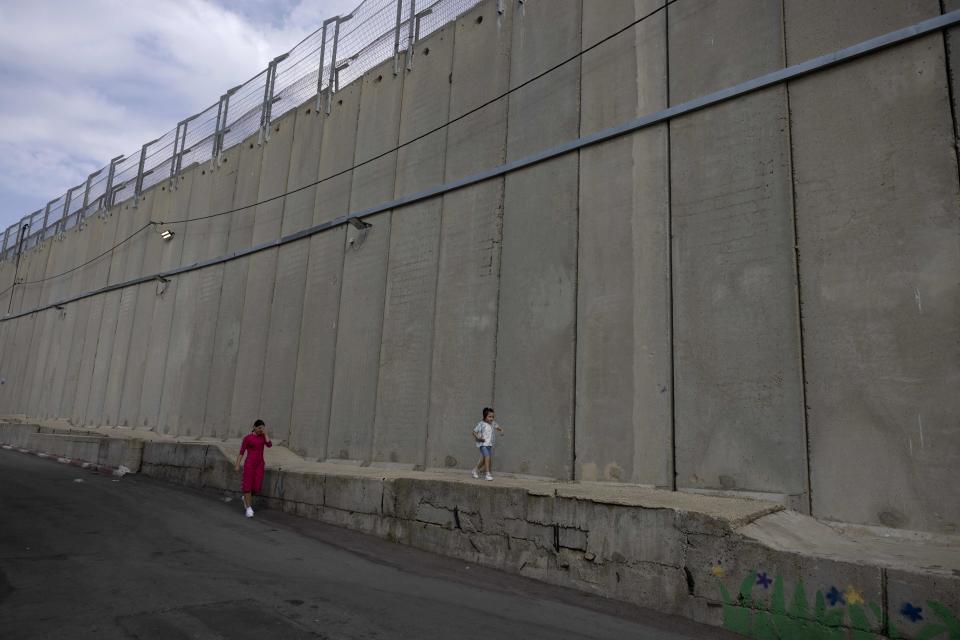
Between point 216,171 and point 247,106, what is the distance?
2.19 m

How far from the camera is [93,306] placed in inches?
952

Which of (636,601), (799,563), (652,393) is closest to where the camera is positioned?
(799,563)

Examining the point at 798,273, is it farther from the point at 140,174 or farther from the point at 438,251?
the point at 140,174

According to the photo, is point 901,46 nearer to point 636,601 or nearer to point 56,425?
point 636,601

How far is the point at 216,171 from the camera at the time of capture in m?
19.5

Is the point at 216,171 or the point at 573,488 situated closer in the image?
the point at 573,488

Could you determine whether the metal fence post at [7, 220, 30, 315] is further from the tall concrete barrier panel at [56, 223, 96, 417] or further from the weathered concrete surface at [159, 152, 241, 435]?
the weathered concrete surface at [159, 152, 241, 435]

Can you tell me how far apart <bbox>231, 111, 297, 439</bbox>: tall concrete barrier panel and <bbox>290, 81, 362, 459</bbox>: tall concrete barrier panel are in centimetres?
111

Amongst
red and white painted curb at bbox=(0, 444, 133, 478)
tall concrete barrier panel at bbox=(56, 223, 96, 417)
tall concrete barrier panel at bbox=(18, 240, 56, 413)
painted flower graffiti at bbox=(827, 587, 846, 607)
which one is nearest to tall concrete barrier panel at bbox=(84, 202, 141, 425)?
tall concrete barrier panel at bbox=(56, 223, 96, 417)

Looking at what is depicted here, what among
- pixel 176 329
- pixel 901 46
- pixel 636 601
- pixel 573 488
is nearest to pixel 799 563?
pixel 636 601

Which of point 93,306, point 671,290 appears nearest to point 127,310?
point 93,306

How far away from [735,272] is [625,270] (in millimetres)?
1540

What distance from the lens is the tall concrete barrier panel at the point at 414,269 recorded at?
1155 cm

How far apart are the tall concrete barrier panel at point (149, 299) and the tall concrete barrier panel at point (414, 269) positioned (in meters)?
10.3
